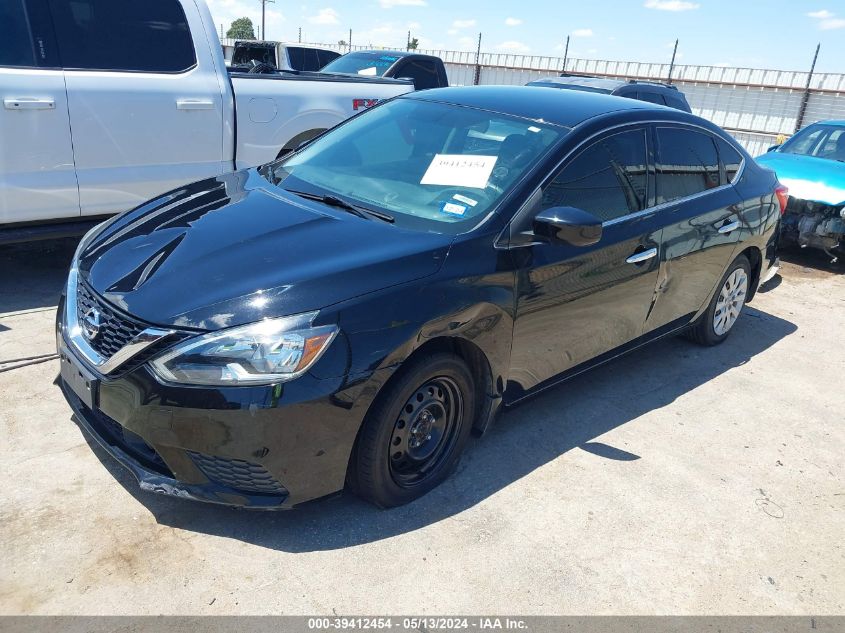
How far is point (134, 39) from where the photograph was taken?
509cm

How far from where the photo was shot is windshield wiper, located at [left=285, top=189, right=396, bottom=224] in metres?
3.22

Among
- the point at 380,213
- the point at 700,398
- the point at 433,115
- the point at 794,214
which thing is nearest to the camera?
the point at 380,213

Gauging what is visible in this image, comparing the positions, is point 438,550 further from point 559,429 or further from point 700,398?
point 700,398

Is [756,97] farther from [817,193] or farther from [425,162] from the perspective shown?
[425,162]

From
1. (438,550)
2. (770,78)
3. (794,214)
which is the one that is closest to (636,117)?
(438,550)

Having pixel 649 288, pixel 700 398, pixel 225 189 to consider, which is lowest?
pixel 700 398

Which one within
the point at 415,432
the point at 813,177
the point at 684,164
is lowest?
the point at 415,432

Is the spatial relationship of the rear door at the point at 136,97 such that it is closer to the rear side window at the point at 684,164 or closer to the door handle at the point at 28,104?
the door handle at the point at 28,104

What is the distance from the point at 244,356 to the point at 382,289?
59 cm

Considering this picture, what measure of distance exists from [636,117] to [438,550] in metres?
2.66

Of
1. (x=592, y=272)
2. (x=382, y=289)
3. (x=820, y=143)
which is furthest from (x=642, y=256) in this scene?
(x=820, y=143)

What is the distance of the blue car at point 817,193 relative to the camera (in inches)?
302

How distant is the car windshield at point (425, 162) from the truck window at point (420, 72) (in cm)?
642

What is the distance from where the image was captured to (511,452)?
3.65 meters
